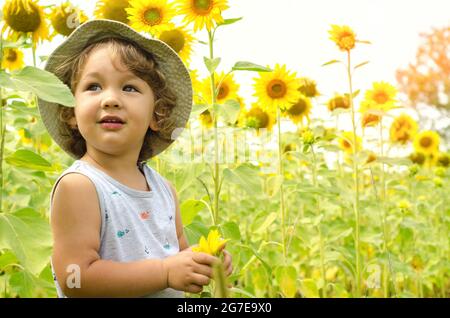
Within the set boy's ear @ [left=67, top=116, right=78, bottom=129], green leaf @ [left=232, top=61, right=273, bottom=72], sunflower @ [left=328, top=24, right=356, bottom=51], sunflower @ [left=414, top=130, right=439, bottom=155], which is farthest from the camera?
sunflower @ [left=414, top=130, right=439, bottom=155]

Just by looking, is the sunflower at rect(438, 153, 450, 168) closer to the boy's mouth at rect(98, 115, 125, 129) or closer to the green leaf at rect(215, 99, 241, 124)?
the green leaf at rect(215, 99, 241, 124)

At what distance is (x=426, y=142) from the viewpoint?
279 centimetres

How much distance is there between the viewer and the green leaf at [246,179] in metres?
1.11

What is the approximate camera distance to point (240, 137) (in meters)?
1.39

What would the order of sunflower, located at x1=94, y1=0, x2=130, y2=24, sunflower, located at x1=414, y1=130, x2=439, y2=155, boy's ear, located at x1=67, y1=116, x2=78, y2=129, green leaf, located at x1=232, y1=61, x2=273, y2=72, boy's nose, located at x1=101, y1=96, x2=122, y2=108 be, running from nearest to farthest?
boy's nose, located at x1=101, y1=96, x2=122, y2=108
boy's ear, located at x1=67, y1=116, x2=78, y2=129
green leaf, located at x1=232, y1=61, x2=273, y2=72
sunflower, located at x1=94, y1=0, x2=130, y2=24
sunflower, located at x1=414, y1=130, x2=439, y2=155

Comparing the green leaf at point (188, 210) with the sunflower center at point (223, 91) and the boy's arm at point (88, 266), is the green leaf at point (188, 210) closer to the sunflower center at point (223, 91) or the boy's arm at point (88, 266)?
the boy's arm at point (88, 266)

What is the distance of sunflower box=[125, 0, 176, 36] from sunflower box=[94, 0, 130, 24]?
0.25 ft

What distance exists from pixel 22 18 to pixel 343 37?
79 centimetres

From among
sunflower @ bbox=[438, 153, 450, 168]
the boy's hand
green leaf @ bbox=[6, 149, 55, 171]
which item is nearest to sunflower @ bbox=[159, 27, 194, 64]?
green leaf @ bbox=[6, 149, 55, 171]

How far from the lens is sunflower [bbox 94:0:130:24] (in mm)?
1283

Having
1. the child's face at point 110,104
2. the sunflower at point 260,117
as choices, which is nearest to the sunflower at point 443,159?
the sunflower at point 260,117

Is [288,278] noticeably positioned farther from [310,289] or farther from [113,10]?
[113,10]

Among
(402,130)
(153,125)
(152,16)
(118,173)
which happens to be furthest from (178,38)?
(402,130)
